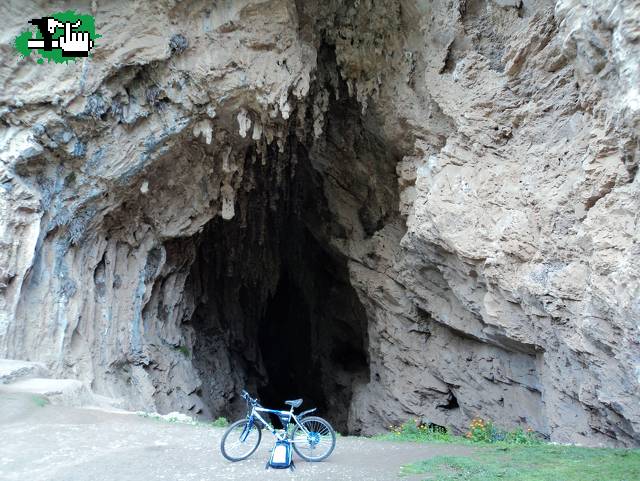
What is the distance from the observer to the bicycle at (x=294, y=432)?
5.24 m

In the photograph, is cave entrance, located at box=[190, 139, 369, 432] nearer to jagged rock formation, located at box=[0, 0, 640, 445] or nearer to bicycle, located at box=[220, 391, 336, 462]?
jagged rock formation, located at box=[0, 0, 640, 445]

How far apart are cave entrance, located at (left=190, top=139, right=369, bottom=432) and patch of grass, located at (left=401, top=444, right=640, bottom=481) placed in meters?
9.29

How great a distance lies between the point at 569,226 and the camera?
7.27 m

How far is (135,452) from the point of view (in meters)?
5.72

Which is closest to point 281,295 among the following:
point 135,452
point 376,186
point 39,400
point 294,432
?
point 376,186

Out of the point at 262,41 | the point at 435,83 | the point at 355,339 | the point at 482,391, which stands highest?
the point at 262,41

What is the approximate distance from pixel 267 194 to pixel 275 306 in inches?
275

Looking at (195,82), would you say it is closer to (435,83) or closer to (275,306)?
(435,83)

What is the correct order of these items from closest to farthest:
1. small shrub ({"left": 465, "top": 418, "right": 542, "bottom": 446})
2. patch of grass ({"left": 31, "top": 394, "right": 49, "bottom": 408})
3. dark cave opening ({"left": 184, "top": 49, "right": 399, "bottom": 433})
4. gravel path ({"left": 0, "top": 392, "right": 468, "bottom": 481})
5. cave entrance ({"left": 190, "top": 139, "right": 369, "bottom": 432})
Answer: gravel path ({"left": 0, "top": 392, "right": 468, "bottom": 481}) < patch of grass ({"left": 31, "top": 394, "right": 49, "bottom": 408}) < small shrub ({"left": 465, "top": 418, "right": 542, "bottom": 446}) < dark cave opening ({"left": 184, "top": 49, "right": 399, "bottom": 433}) < cave entrance ({"left": 190, "top": 139, "right": 369, "bottom": 432})

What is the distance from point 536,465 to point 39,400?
6628 mm

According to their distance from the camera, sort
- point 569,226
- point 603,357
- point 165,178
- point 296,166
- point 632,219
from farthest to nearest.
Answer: point 296,166 → point 165,178 → point 569,226 → point 603,357 → point 632,219

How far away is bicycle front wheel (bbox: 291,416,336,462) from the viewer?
534cm

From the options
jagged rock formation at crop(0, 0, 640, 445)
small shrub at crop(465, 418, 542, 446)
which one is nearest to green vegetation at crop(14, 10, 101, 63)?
jagged rock formation at crop(0, 0, 640, 445)

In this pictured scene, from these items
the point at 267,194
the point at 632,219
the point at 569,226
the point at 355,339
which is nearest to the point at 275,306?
the point at 355,339
